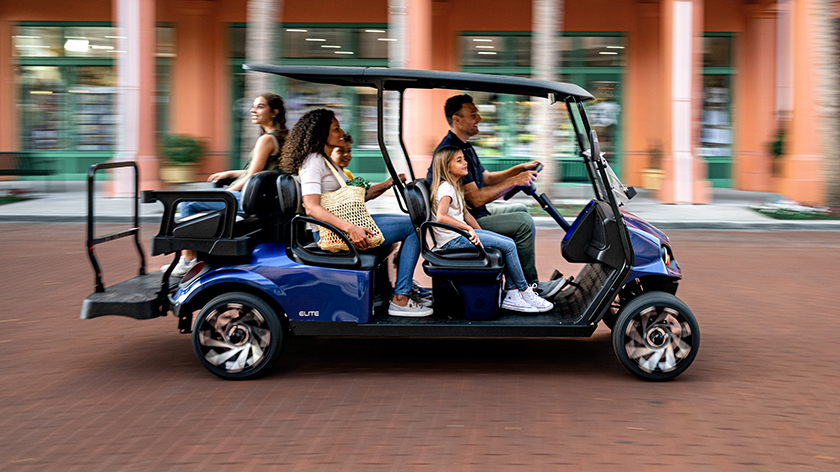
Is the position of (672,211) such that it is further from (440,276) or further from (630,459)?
(630,459)

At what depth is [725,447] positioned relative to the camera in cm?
388

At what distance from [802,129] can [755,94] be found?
3.44 m

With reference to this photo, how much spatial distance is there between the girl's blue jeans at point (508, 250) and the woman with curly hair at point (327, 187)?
28 centimetres

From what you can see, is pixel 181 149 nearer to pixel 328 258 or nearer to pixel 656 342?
pixel 328 258

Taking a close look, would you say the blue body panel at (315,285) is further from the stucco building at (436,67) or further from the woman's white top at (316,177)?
the stucco building at (436,67)

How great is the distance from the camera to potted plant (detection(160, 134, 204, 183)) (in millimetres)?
17250

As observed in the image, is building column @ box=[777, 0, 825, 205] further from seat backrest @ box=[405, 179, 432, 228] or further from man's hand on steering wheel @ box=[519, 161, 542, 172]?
seat backrest @ box=[405, 179, 432, 228]

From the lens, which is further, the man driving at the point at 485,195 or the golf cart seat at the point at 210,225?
the man driving at the point at 485,195

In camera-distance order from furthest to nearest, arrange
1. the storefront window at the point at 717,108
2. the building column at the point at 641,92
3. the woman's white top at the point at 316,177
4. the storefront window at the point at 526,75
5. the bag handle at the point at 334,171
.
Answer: the storefront window at the point at 717,108
the storefront window at the point at 526,75
the building column at the point at 641,92
the bag handle at the point at 334,171
the woman's white top at the point at 316,177

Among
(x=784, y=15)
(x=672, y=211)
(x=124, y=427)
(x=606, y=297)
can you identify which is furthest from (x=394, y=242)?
(x=784, y=15)

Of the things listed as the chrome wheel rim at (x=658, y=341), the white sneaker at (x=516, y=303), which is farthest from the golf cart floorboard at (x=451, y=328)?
the chrome wheel rim at (x=658, y=341)

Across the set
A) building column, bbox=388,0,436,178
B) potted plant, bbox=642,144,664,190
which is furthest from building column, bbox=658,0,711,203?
building column, bbox=388,0,436,178

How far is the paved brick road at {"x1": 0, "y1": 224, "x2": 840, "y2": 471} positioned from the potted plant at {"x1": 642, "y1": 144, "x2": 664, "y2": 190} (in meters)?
11.0

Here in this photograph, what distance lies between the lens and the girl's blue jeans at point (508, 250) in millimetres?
5090
